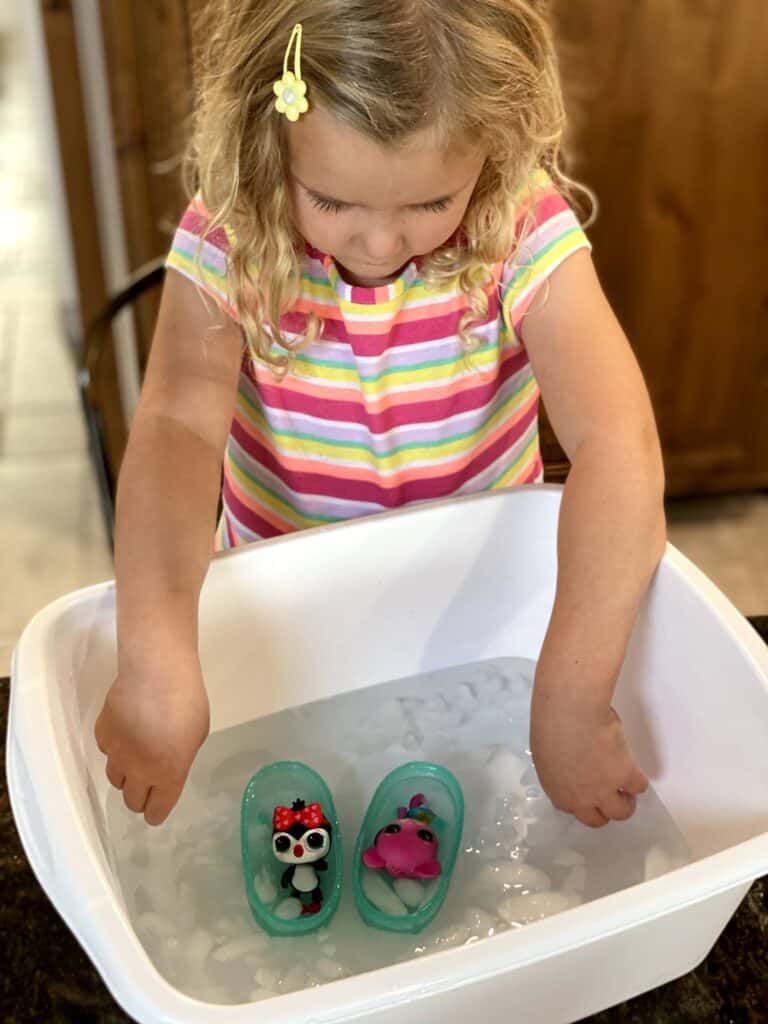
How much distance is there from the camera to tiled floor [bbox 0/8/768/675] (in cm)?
174

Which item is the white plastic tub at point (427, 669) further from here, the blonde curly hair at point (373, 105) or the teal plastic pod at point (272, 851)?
the blonde curly hair at point (373, 105)

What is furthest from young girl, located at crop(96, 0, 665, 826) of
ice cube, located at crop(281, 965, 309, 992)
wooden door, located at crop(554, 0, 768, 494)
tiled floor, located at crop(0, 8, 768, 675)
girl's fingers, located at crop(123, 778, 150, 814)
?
tiled floor, located at crop(0, 8, 768, 675)

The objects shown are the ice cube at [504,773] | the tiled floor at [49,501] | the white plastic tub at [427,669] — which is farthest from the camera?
the tiled floor at [49,501]

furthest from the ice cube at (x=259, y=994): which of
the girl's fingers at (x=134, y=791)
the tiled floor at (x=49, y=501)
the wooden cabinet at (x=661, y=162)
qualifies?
the tiled floor at (x=49, y=501)

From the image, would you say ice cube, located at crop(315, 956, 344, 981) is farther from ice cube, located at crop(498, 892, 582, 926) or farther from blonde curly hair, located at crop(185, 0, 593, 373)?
blonde curly hair, located at crop(185, 0, 593, 373)

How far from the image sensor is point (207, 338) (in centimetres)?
72

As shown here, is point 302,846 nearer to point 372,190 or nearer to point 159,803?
point 159,803

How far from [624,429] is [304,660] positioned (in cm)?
24

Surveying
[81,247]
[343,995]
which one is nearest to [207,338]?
[343,995]

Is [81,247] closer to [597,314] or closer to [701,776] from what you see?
[597,314]

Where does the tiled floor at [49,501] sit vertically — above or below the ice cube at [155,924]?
below

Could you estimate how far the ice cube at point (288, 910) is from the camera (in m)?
0.56

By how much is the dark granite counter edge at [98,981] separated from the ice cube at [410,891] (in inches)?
4.4

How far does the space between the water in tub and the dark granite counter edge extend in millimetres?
40
